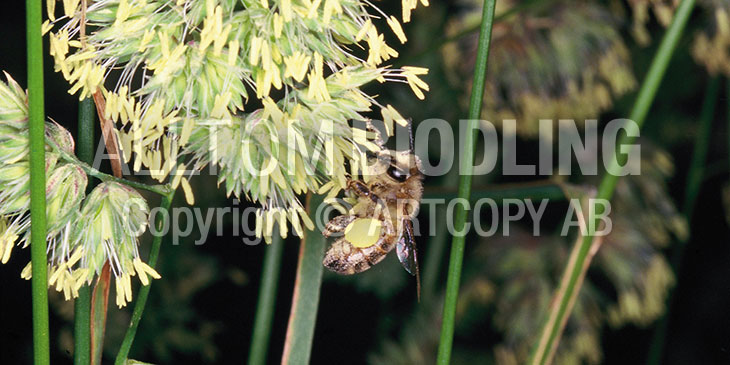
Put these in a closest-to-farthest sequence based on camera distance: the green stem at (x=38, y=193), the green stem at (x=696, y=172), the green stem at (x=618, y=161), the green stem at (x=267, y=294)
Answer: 1. the green stem at (x=38, y=193)
2. the green stem at (x=618, y=161)
3. the green stem at (x=267, y=294)
4. the green stem at (x=696, y=172)

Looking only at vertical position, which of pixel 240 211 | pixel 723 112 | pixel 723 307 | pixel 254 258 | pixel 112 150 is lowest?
pixel 723 307

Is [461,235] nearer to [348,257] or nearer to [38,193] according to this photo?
[348,257]

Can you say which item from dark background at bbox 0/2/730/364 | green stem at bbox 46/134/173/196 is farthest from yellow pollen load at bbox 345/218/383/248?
dark background at bbox 0/2/730/364

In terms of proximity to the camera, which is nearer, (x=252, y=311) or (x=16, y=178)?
(x=16, y=178)

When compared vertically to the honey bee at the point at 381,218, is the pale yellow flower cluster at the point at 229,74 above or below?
above

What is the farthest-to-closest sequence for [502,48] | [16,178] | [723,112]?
1. [723,112]
2. [502,48]
3. [16,178]

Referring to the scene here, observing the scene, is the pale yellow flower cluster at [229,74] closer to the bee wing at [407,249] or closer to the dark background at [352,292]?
the bee wing at [407,249]

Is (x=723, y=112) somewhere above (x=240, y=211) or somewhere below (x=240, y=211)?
above

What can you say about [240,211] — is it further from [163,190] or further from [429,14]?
[163,190]

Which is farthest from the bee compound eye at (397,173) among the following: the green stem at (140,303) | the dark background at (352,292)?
the dark background at (352,292)

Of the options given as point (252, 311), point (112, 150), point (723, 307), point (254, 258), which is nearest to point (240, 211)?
point (254, 258)
